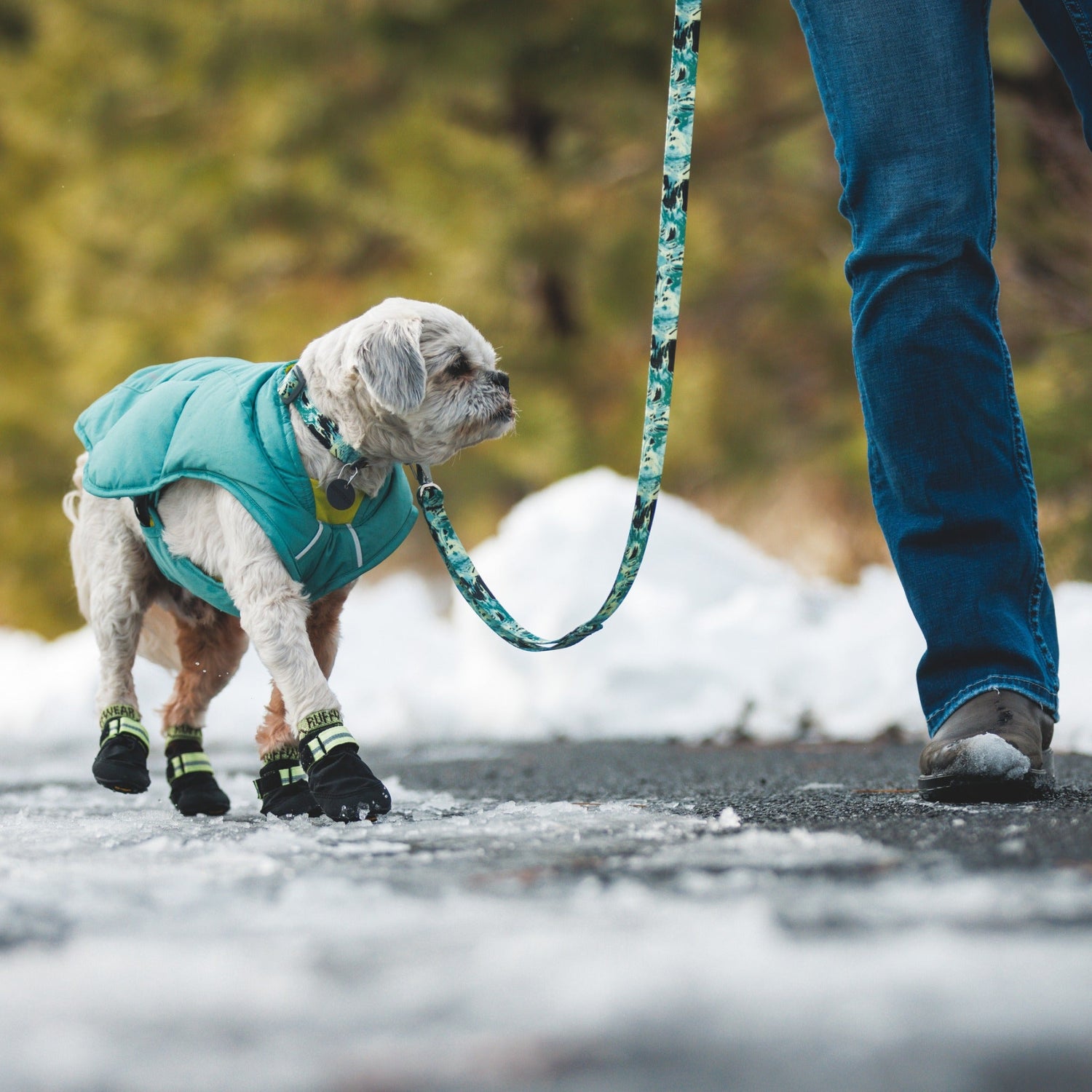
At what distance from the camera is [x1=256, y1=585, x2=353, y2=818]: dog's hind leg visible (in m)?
3.04

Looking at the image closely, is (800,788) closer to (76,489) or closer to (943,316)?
(943,316)

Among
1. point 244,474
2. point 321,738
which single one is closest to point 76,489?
point 244,474

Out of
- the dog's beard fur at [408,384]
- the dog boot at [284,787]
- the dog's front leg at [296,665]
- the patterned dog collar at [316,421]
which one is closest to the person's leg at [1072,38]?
the dog's beard fur at [408,384]

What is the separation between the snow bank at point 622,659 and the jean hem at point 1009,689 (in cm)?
189

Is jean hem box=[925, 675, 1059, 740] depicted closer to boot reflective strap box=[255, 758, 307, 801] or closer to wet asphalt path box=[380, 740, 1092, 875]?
wet asphalt path box=[380, 740, 1092, 875]

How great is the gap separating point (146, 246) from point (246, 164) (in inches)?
53.4

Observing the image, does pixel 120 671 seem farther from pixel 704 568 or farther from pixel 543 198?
pixel 543 198

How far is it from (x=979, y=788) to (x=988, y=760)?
0.06 metres

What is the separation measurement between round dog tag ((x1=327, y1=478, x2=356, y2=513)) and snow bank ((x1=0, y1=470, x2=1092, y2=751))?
234 centimetres

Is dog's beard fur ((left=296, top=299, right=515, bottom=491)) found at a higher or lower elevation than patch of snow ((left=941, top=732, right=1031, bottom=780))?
higher

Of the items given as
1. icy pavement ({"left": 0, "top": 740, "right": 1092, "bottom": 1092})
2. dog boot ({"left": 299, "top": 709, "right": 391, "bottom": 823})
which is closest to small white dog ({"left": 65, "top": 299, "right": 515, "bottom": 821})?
dog boot ({"left": 299, "top": 709, "right": 391, "bottom": 823})

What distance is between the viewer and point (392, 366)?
2969 mm

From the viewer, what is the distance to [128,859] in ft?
7.00

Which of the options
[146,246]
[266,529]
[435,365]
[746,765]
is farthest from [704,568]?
[146,246]
